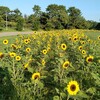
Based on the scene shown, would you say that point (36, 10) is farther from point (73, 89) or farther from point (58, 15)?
point (73, 89)

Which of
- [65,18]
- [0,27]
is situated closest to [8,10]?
[65,18]

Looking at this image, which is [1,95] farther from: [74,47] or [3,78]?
[74,47]

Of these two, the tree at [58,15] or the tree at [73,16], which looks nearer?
the tree at [58,15]

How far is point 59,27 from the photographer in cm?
6556

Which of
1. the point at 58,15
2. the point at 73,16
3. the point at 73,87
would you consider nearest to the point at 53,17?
the point at 58,15

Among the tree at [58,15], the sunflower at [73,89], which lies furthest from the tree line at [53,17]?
the sunflower at [73,89]

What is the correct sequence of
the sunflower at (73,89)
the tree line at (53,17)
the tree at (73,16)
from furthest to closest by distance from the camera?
1. the tree at (73,16)
2. the tree line at (53,17)
3. the sunflower at (73,89)

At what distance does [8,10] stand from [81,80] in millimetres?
66728

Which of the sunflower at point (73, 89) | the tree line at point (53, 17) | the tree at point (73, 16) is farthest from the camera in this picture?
the tree at point (73, 16)

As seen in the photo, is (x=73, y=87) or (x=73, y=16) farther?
(x=73, y=16)

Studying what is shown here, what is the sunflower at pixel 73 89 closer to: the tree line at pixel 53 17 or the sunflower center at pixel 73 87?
the sunflower center at pixel 73 87

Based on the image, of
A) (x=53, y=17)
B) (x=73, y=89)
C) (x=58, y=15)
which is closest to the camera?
(x=73, y=89)

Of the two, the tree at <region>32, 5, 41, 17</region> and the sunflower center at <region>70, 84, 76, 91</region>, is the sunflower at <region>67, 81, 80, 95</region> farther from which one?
the tree at <region>32, 5, 41, 17</region>

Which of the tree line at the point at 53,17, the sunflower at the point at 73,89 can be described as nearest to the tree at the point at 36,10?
the tree line at the point at 53,17
